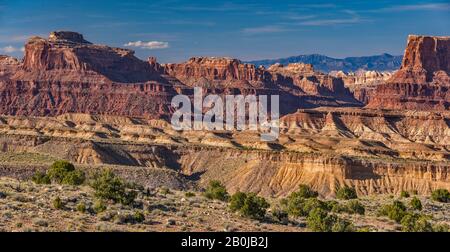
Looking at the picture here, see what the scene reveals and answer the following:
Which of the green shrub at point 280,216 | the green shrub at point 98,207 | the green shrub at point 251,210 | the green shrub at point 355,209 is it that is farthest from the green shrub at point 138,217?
the green shrub at point 355,209

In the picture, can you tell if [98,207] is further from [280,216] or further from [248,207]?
[280,216]

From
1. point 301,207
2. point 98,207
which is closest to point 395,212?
point 301,207

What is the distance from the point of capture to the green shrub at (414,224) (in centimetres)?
5236

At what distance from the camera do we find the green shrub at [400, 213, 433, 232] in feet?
172

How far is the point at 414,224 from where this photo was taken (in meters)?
55.7

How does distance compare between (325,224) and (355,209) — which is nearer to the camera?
(325,224)

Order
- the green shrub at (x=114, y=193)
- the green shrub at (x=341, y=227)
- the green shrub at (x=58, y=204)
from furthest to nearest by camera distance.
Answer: the green shrub at (x=114, y=193) → the green shrub at (x=341, y=227) → the green shrub at (x=58, y=204)

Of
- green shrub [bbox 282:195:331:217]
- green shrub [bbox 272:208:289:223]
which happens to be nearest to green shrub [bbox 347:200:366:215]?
green shrub [bbox 282:195:331:217]

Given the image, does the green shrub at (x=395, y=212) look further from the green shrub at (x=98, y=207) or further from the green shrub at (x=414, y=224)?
the green shrub at (x=98, y=207)

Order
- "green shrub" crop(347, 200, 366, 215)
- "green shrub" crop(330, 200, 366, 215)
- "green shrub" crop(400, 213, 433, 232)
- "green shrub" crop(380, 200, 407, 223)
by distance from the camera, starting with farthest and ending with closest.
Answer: "green shrub" crop(347, 200, 366, 215) → "green shrub" crop(330, 200, 366, 215) → "green shrub" crop(380, 200, 407, 223) → "green shrub" crop(400, 213, 433, 232)

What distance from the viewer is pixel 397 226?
5822 cm

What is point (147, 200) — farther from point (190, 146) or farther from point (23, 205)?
point (190, 146)

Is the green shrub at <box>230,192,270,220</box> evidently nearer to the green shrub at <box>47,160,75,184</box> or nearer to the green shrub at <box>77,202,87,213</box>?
the green shrub at <box>77,202,87,213</box>
